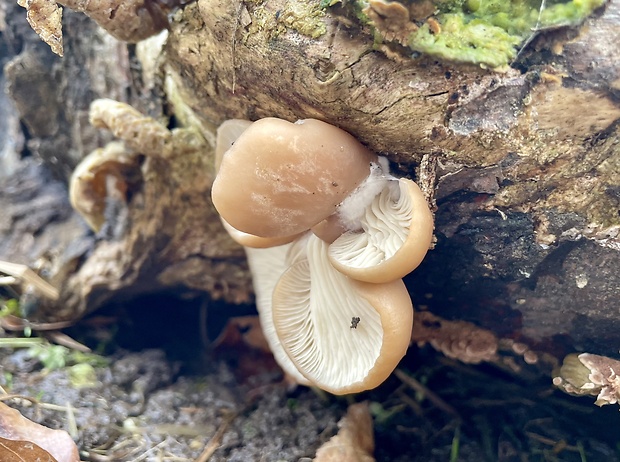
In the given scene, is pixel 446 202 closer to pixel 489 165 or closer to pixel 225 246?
pixel 489 165

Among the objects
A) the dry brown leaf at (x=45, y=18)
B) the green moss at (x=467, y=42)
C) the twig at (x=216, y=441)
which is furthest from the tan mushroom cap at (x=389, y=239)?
the dry brown leaf at (x=45, y=18)

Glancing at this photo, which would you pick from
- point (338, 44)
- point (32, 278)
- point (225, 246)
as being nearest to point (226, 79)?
point (338, 44)

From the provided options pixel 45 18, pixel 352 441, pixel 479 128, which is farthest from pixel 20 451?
pixel 479 128

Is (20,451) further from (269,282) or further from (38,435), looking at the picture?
(269,282)

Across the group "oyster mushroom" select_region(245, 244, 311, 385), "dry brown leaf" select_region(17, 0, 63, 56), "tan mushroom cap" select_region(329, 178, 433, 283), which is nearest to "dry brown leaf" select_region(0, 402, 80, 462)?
"oyster mushroom" select_region(245, 244, 311, 385)

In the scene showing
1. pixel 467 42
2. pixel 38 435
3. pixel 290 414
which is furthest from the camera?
pixel 290 414

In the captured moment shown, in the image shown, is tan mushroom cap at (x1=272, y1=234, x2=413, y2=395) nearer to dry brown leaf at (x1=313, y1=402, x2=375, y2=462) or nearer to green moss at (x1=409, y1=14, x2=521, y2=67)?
dry brown leaf at (x1=313, y1=402, x2=375, y2=462)

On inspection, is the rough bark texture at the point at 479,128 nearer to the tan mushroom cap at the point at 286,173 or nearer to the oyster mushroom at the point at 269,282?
the tan mushroom cap at the point at 286,173
